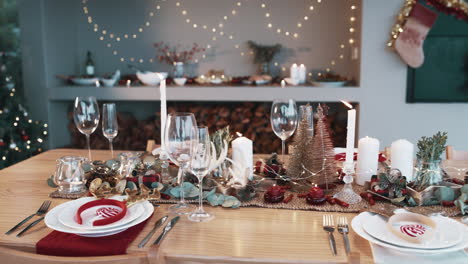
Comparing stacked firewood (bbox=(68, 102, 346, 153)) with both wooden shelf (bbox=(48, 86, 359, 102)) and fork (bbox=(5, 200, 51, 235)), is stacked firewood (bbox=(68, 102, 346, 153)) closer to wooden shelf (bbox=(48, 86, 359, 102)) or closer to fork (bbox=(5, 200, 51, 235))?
wooden shelf (bbox=(48, 86, 359, 102))

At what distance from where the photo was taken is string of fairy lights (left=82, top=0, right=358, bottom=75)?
3.55 meters

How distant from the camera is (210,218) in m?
1.14

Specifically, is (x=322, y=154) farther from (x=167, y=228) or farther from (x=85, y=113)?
(x=85, y=113)

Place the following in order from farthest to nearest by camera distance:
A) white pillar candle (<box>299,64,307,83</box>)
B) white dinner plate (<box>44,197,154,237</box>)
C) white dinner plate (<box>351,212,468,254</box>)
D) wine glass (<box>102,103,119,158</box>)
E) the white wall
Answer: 1. white pillar candle (<box>299,64,307,83</box>)
2. the white wall
3. wine glass (<box>102,103,119,158</box>)
4. white dinner plate (<box>44,197,154,237</box>)
5. white dinner plate (<box>351,212,468,254</box>)

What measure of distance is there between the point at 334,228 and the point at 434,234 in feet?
0.75

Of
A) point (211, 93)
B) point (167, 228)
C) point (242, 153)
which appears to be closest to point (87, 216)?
point (167, 228)

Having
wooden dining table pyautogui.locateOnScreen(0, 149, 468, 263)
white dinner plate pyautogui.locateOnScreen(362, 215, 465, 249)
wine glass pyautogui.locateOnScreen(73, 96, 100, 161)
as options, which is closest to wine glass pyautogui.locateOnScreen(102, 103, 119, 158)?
wine glass pyautogui.locateOnScreen(73, 96, 100, 161)

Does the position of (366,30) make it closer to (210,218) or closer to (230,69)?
(230,69)

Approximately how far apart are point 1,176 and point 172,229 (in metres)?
0.88

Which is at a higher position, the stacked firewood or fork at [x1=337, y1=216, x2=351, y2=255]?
the stacked firewood

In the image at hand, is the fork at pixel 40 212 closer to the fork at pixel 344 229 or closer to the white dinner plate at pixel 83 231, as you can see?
the white dinner plate at pixel 83 231

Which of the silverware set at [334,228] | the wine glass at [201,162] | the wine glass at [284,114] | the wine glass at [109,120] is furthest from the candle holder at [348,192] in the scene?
the wine glass at [109,120]

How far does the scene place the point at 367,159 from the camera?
1.39 metres

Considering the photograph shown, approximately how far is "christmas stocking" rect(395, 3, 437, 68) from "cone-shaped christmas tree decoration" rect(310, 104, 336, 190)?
1.89m
